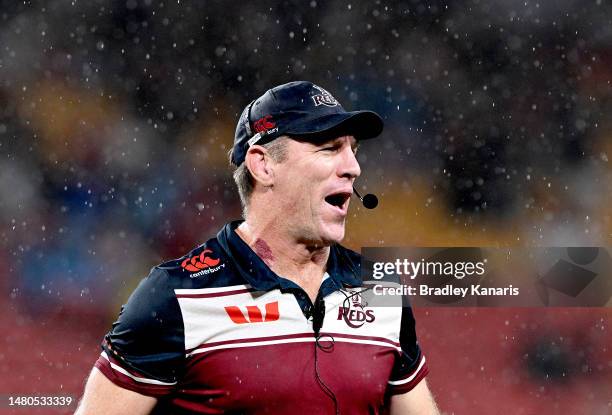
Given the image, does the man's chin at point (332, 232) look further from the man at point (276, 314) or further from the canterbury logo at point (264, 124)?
the canterbury logo at point (264, 124)

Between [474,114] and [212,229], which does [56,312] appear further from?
[474,114]

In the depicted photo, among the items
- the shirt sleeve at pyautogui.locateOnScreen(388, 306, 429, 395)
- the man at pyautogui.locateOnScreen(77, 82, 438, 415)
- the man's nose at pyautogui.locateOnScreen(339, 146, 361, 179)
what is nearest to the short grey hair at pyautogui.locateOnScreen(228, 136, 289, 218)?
the man at pyautogui.locateOnScreen(77, 82, 438, 415)

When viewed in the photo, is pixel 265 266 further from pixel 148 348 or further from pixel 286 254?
pixel 148 348

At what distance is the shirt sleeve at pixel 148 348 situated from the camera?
1741 millimetres

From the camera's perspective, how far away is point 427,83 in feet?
20.7

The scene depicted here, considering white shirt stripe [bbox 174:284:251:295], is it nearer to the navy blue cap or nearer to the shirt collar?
the shirt collar

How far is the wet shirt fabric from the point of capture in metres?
1.74

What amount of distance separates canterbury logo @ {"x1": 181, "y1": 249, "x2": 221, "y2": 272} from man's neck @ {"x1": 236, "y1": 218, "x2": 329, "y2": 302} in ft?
0.33

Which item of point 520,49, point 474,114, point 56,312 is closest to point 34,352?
point 56,312

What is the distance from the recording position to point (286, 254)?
1921 mm

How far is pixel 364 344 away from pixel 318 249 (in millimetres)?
239

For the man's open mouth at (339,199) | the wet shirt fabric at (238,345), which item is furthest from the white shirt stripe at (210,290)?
the man's open mouth at (339,199)

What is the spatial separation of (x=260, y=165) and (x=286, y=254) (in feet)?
0.68


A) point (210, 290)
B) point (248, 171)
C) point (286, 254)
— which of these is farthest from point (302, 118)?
point (210, 290)
